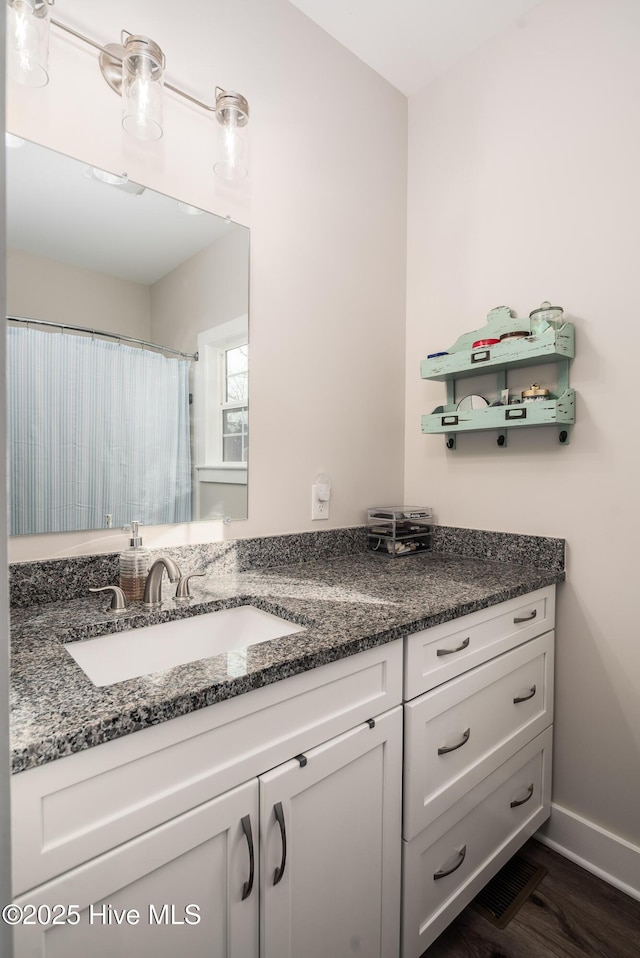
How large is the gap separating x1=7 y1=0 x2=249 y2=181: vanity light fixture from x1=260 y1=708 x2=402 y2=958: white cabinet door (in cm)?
Answer: 147

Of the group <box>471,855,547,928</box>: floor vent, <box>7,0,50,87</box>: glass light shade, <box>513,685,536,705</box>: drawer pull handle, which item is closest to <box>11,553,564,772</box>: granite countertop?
<box>513,685,536,705</box>: drawer pull handle

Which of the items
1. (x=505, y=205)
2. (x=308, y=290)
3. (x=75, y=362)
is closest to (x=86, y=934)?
(x=75, y=362)

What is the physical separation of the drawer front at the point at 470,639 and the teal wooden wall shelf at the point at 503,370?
1.75 ft

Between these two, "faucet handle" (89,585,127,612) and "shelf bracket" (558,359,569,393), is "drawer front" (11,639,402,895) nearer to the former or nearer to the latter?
"faucet handle" (89,585,127,612)

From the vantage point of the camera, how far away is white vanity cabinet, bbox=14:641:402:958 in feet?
2.09

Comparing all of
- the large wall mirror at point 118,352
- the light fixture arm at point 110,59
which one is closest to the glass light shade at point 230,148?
the large wall mirror at point 118,352

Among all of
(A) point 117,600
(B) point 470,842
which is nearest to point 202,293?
(A) point 117,600

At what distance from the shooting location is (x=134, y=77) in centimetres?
117

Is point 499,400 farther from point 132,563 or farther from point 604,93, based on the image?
point 132,563

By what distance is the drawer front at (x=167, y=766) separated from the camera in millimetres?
612

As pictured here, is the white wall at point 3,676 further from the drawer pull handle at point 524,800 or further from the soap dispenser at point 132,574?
the drawer pull handle at point 524,800

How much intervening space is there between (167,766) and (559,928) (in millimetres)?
1281

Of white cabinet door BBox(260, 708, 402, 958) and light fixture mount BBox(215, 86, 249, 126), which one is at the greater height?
light fixture mount BBox(215, 86, 249, 126)

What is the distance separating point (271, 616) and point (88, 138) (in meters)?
1.23
